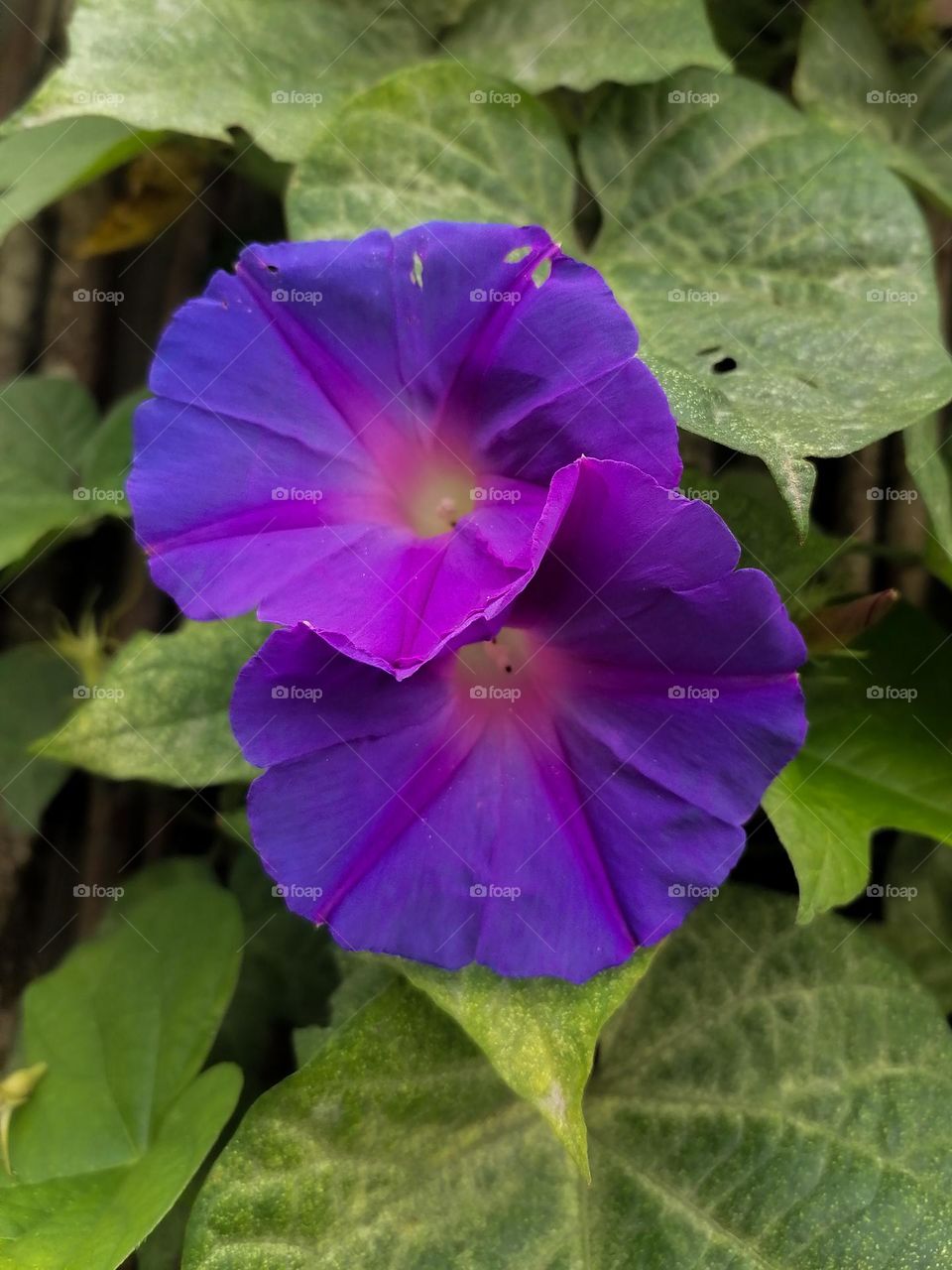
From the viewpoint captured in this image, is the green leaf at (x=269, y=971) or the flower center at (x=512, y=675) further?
the green leaf at (x=269, y=971)

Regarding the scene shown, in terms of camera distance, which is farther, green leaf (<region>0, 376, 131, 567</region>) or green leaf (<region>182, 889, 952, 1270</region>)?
green leaf (<region>0, 376, 131, 567</region>)

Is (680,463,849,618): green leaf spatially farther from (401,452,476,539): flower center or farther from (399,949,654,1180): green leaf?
(399,949,654,1180): green leaf

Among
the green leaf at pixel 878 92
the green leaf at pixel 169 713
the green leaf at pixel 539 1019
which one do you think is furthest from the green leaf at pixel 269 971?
the green leaf at pixel 878 92

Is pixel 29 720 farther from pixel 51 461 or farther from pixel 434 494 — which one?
pixel 434 494

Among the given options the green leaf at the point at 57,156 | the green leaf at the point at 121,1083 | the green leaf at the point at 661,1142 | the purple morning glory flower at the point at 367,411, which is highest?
the green leaf at the point at 57,156

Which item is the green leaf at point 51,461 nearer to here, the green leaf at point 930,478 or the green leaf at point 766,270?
the green leaf at point 766,270

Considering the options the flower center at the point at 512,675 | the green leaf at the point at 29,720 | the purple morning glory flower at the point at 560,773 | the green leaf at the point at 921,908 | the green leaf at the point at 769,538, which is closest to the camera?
the purple morning glory flower at the point at 560,773

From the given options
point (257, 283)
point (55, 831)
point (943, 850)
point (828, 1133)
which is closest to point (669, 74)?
point (257, 283)

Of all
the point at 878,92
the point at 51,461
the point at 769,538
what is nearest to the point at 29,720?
the point at 51,461

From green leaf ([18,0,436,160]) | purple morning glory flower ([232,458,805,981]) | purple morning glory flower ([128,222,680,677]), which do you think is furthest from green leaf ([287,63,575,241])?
purple morning glory flower ([232,458,805,981])
